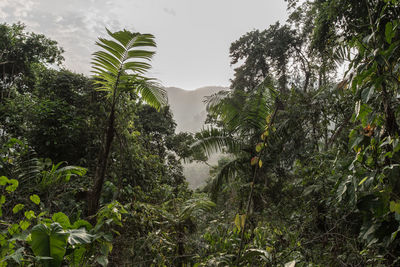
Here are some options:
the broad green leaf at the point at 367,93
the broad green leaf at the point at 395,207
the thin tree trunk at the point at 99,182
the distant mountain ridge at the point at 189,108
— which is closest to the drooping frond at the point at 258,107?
the thin tree trunk at the point at 99,182

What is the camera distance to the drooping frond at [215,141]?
5332mm

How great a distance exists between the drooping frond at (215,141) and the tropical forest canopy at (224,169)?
0.03 meters

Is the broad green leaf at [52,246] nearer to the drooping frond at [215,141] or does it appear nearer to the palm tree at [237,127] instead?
the palm tree at [237,127]

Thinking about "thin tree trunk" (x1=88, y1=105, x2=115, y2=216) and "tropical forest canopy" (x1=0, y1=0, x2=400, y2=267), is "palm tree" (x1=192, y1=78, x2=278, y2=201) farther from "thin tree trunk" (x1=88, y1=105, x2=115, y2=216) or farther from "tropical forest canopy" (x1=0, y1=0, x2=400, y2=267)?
"thin tree trunk" (x1=88, y1=105, x2=115, y2=216)

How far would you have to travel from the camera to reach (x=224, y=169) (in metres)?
5.35

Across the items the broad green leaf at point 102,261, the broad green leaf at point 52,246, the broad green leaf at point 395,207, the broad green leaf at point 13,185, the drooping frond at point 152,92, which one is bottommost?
the broad green leaf at point 102,261

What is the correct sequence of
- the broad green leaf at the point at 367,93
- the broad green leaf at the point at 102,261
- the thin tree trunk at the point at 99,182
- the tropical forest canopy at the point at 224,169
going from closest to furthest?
1. the broad green leaf at the point at 367,93
2. the tropical forest canopy at the point at 224,169
3. the broad green leaf at the point at 102,261
4. the thin tree trunk at the point at 99,182

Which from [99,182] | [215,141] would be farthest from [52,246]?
[215,141]

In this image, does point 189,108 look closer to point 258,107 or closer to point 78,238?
point 258,107

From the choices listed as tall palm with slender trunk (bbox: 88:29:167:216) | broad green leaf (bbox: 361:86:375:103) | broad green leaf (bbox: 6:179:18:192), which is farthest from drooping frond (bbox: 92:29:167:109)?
broad green leaf (bbox: 361:86:375:103)

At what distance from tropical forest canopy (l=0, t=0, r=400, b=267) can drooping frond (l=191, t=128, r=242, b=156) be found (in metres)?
0.03

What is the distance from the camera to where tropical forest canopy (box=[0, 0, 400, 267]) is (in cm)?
157

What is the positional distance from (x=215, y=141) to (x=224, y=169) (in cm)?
64

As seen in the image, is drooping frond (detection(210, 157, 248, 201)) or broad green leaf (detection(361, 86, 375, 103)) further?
drooping frond (detection(210, 157, 248, 201))
